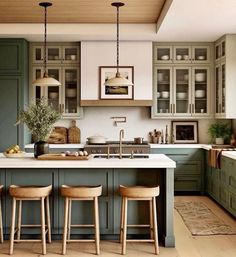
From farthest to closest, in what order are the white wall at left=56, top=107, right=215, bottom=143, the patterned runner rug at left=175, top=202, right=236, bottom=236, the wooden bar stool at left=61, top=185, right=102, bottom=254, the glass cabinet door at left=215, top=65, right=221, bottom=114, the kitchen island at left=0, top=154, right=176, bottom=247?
the white wall at left=56, top=107, right=215, bottom=143 < the glass cabinet door at left=215, top=65, right=221, bottom=114 < the patterned runner rug at left=175, top=202, right=236, bottom=236 < the kitchen island at left=0, top=154, right=176, bottom=247 < the wooden bar stool at left=61, top=185, right=102, bottom=254

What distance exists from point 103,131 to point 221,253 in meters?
3.96

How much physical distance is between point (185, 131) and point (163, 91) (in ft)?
2.72

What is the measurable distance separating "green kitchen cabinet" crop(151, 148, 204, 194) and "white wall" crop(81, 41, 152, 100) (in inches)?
39.5

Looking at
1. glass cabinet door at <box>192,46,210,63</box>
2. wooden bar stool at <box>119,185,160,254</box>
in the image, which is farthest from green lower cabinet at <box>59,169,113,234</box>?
glass cabinet door at <box>192,46,210,63</box>

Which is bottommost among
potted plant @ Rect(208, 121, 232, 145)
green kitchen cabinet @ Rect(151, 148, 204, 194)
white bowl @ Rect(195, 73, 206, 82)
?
green kitchen cabinet @ Rect(151, 148, 204, 194)

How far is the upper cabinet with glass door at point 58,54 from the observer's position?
7672 millimetres

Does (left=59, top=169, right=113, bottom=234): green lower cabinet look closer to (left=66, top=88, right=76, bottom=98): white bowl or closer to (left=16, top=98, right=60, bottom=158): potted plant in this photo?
(left=16, top=98, right=60, bottom=158): potted plant

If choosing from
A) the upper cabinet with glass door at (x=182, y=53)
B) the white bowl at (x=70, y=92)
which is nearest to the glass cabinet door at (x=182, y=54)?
the upper cabinet with glass door at (x=182, y=53)

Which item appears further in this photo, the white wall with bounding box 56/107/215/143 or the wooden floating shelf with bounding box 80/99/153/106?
the white wall with bounding box 56/107/215/143

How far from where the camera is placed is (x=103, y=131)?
26.2 ft

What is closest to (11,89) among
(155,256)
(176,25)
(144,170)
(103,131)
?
(103,131)

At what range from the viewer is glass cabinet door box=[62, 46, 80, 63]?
7680 mm

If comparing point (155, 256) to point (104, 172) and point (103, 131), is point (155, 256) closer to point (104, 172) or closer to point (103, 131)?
point (104, 172)

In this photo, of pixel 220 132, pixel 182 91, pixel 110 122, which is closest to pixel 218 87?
pixel 182 91
